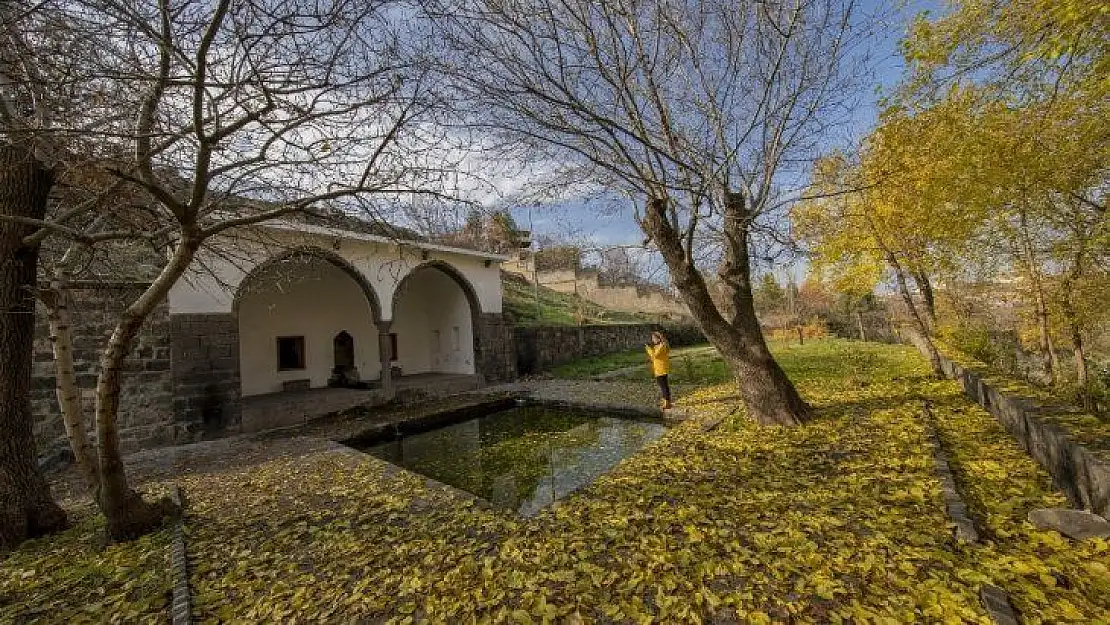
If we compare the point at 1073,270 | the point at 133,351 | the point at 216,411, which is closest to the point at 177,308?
the point at 133,351

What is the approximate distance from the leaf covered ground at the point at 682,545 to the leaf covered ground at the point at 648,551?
1 centimetres

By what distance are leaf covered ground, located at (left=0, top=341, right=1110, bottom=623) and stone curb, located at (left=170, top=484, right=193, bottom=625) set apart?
→ 73 mm

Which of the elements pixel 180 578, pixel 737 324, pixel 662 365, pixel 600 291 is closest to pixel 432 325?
pixel 662 365

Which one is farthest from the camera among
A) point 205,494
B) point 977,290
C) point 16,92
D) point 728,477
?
point 977,290

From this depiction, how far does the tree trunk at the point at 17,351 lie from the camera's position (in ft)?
11.8

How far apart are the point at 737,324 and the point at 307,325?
11.3 m

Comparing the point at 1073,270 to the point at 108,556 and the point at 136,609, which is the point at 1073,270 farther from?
the point at 108,556

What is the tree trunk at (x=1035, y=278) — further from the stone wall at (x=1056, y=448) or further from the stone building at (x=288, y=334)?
the stone building at (x=288, y=334)

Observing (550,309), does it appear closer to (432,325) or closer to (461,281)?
(432,325)

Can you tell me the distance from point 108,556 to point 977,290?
16.0 metres

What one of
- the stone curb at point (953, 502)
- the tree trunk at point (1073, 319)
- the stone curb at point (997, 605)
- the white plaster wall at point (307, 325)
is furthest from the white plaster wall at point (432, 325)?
the tree trunk at point (1073, 319)

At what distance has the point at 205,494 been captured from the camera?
4.87 metres

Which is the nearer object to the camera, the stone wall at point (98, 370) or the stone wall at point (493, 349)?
the stone wall at point (98, 370)

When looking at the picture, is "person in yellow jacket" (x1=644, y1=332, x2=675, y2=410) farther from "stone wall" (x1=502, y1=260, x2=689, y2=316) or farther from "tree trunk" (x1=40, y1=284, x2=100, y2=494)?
"stone wall" (x1=502, y1=260, x2=689, y2=316)
